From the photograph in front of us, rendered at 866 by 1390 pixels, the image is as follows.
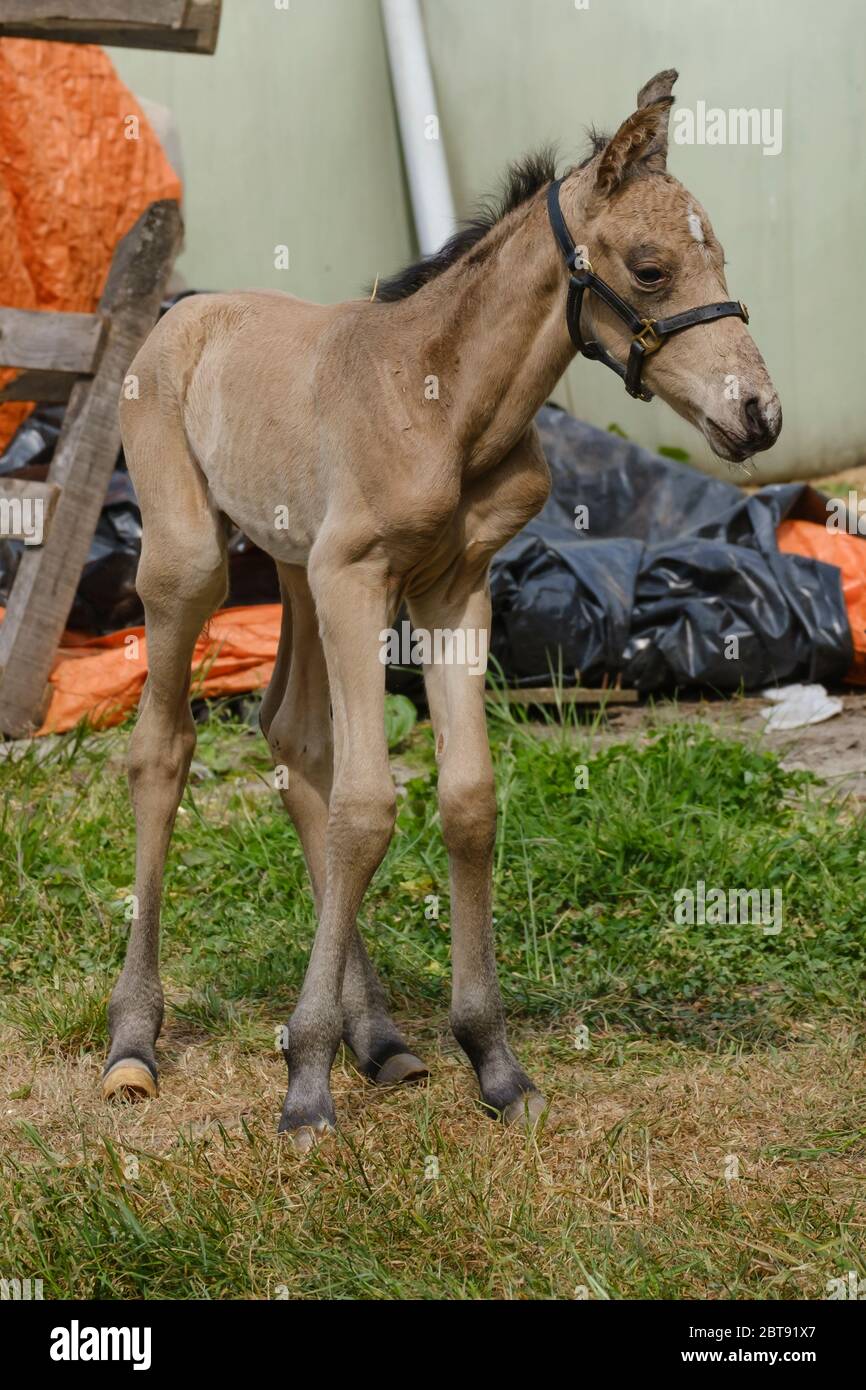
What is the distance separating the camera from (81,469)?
7148 millimetres

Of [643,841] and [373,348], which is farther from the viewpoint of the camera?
[643,841]

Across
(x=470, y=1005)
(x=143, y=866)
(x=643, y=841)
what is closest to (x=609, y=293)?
(x=470, y=1005)

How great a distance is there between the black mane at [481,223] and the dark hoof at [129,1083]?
2.15 metres

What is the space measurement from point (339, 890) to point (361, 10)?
8.16 m

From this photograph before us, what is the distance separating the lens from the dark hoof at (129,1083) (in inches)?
167

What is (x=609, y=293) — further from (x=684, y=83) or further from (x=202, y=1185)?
(x=684, y=83)

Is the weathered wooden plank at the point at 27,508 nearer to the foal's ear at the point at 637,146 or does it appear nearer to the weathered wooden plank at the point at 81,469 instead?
the weathered wooden plank at the point at 81,469

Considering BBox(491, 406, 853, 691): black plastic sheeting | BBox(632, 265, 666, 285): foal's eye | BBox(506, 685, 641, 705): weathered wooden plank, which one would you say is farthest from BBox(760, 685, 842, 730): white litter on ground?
BBox(632, 265, 666, 285): foal's eye

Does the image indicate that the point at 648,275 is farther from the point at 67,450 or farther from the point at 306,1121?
the point at 67,450

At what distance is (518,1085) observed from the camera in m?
4.07

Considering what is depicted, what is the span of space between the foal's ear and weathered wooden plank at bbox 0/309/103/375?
13.0ft

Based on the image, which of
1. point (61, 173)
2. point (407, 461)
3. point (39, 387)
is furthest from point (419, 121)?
point (407, 461)
